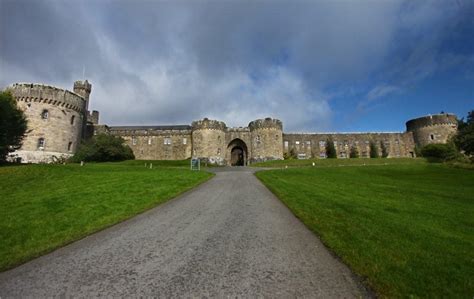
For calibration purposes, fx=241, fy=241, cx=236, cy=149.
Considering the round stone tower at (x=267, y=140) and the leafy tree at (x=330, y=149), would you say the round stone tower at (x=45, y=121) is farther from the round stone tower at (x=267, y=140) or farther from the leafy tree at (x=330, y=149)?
the leafy tree at (x=330, y=149)

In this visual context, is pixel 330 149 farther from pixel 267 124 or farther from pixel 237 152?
pixel 237 152

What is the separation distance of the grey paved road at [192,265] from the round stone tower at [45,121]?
1702 inches

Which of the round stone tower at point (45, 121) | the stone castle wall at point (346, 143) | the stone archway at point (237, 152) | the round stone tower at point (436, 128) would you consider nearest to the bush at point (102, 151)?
the round stone tower at point (45, 121)

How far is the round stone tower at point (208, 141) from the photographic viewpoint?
51.6m

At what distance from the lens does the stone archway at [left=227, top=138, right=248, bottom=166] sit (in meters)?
56.6

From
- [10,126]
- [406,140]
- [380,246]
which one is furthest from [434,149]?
[10,126]

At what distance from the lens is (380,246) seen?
223 inches

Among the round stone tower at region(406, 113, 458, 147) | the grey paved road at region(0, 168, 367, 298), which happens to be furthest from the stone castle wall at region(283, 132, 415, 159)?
the grey paved road at region(0, 168, 367, 298)

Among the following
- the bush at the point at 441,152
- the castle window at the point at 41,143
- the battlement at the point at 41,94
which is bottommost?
the bush at the point at 441,152

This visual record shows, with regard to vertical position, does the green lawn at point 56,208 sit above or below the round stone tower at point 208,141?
below

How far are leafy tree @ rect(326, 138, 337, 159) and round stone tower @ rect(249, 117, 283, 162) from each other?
13256mm

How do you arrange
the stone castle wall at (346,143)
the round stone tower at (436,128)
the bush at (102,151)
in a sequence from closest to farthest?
the bush at (102,151) < the round stone tower at (436,128) < the stone castle wall at (346,143)

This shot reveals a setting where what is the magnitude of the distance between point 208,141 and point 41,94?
1188 inches

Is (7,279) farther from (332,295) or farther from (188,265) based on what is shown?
(332,295)
